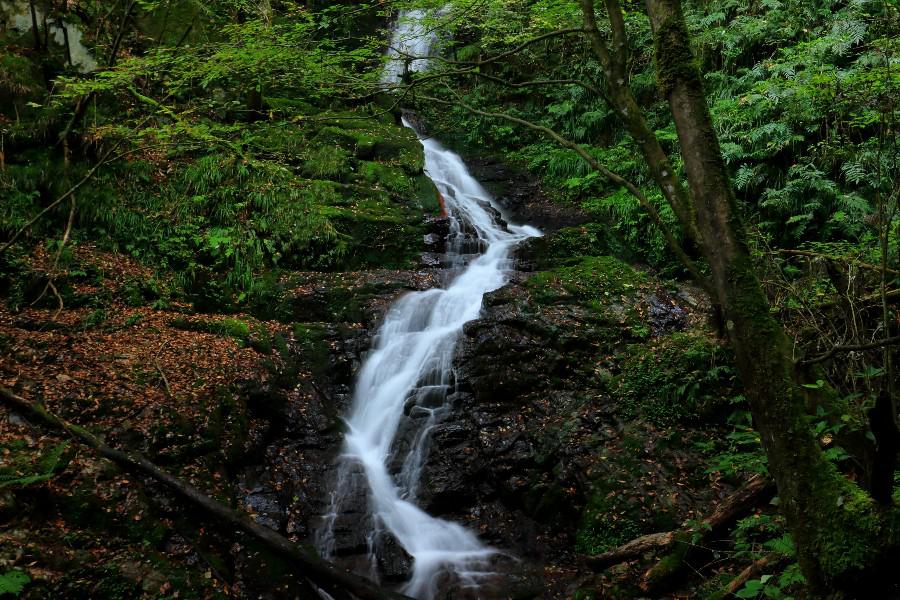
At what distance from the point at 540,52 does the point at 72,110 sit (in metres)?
13.6

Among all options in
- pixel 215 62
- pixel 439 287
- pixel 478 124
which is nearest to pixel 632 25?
pixel 478 124

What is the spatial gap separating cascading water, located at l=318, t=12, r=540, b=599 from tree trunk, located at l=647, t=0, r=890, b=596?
394 centimetres

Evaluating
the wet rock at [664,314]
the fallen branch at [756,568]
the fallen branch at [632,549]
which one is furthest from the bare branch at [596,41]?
the wet rock at [664,314]

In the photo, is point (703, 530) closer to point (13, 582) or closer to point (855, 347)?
point (855, 347)

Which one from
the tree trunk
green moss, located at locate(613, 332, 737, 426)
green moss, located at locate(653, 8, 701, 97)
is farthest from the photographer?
green moss, located at locate(613, 332, 737, 426)

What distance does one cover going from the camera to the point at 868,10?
10.1 metres

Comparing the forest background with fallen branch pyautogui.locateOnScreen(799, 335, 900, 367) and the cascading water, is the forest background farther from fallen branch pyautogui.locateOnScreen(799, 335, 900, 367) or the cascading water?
the cascading water

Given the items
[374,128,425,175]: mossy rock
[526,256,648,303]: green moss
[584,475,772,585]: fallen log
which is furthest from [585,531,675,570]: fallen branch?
[374,128,425,175]: mossy rock

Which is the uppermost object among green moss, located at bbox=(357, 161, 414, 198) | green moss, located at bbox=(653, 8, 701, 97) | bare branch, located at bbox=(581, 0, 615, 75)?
green moss, located at bbox=(357, 161, 414, 198)

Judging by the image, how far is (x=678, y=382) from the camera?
6.57m

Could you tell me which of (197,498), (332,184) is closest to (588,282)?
(332,184)

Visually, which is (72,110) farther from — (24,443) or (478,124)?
(478,124)

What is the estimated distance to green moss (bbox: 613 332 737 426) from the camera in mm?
6336

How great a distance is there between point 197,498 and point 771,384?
16.2ft
